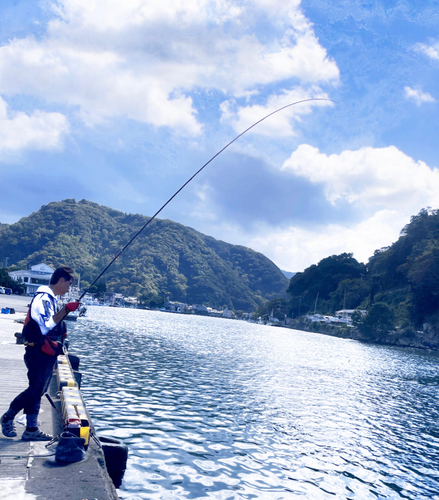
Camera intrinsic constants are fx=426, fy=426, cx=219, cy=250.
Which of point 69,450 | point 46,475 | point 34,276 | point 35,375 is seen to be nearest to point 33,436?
point 69,450

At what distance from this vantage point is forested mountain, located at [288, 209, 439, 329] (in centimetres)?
9475

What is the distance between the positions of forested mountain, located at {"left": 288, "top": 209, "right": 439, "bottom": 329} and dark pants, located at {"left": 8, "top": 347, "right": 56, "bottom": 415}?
326 ft

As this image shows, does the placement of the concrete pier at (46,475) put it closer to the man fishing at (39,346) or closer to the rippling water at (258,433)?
the man fishing at (39,346)

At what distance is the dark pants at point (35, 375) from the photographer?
19.8 ft

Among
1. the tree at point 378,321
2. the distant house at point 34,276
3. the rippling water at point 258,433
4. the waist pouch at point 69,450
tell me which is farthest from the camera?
the distant house at point 34,276

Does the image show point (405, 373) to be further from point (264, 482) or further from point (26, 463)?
point (26, 463)

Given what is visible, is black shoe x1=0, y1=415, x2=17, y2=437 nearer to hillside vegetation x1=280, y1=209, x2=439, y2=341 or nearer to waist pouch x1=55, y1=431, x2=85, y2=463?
waist pouch x1=55, y1=431, x2=85, y2=463

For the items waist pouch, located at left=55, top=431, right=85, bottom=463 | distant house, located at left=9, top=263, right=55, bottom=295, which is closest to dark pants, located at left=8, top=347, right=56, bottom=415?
waist pouch, located at left=55, top=431, right=85, bottom=463

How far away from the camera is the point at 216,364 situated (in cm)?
2875

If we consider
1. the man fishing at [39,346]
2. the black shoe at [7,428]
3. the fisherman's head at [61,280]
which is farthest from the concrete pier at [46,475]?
the fisherman's head at [61,280]

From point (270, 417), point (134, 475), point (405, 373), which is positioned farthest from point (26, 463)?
point (405, 373)

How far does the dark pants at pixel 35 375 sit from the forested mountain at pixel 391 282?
9922cm

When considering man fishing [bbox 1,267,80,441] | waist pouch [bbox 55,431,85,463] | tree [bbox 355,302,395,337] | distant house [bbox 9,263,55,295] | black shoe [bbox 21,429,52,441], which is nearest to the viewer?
waist pouch [bbox 55,431,85,463]

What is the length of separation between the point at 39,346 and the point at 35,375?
45 cm
